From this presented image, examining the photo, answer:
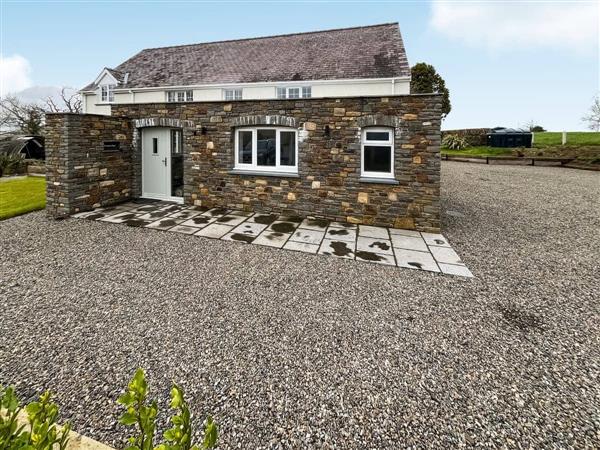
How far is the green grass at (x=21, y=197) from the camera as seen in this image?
28.2 feet

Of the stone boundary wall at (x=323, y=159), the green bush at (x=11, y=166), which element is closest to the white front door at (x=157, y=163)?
the stone boundary wall at (x=323, y=159)

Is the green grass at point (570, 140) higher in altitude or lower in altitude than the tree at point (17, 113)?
lower

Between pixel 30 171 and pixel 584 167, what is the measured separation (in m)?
32.4

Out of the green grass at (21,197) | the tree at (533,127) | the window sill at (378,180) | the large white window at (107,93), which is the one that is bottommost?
the green grass at (21,197)

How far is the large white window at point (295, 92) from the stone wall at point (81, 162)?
418 inches

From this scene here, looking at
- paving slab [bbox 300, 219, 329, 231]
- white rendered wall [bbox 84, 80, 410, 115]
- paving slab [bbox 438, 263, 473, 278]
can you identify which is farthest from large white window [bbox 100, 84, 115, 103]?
paving slab [bbox 438, 263, 473, 278]

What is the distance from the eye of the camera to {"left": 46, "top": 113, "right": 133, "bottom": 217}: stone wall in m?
8.12

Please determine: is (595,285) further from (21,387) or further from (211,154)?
(211,154)

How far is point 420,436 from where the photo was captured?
2195mm

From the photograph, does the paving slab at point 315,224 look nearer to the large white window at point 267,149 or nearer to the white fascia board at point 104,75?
the large white window at point 267,149

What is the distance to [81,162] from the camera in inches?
332

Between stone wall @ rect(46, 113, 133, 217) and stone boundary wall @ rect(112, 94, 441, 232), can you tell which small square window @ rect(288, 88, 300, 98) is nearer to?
stone boundary wall @ rect(112, 94, 441, 232)

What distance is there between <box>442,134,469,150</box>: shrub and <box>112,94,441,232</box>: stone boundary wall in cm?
2547

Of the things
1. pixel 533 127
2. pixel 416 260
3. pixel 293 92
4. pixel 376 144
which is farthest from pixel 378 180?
pixel 533 127
